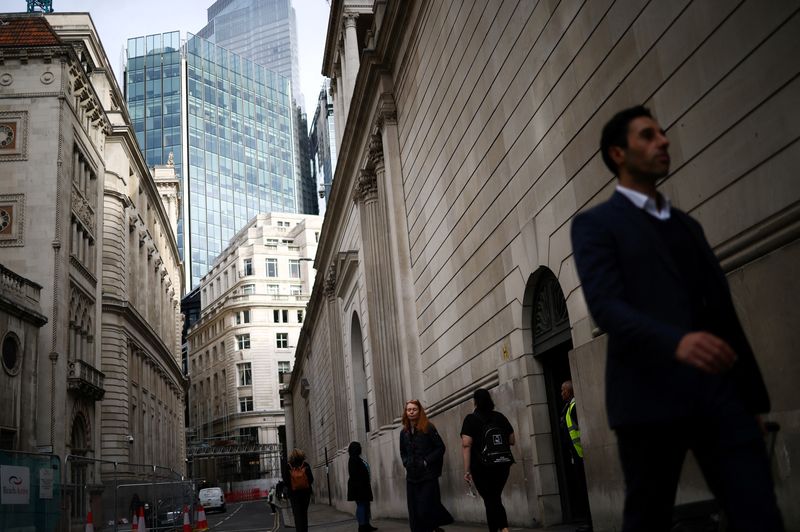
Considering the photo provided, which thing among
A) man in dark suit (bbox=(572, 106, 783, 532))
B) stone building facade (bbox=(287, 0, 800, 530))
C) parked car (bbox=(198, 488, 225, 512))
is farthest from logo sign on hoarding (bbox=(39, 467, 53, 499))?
parked car (bbox=(198, 488, 225, 512))

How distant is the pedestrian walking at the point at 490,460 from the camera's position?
857cm

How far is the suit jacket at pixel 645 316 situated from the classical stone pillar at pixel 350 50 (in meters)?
24.4

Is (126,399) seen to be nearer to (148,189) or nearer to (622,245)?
(148,189)

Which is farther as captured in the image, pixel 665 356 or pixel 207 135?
pixel 207 135

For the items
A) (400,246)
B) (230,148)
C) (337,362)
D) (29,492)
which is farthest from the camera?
(230,148)

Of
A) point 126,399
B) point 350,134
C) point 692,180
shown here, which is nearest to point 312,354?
point 126,399

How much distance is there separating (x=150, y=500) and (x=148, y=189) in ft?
123

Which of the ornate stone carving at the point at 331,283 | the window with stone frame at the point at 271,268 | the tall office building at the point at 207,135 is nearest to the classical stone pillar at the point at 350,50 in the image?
the ornate stone carving at the point at 331,283

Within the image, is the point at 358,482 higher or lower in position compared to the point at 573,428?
lower

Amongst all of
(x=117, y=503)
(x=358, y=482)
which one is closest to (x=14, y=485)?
(x=358, y=482)

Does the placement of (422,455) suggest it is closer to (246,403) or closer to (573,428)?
(573,428)

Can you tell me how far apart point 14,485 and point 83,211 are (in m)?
26.1

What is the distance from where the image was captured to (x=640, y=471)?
113 inches

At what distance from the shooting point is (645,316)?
2809 mm
